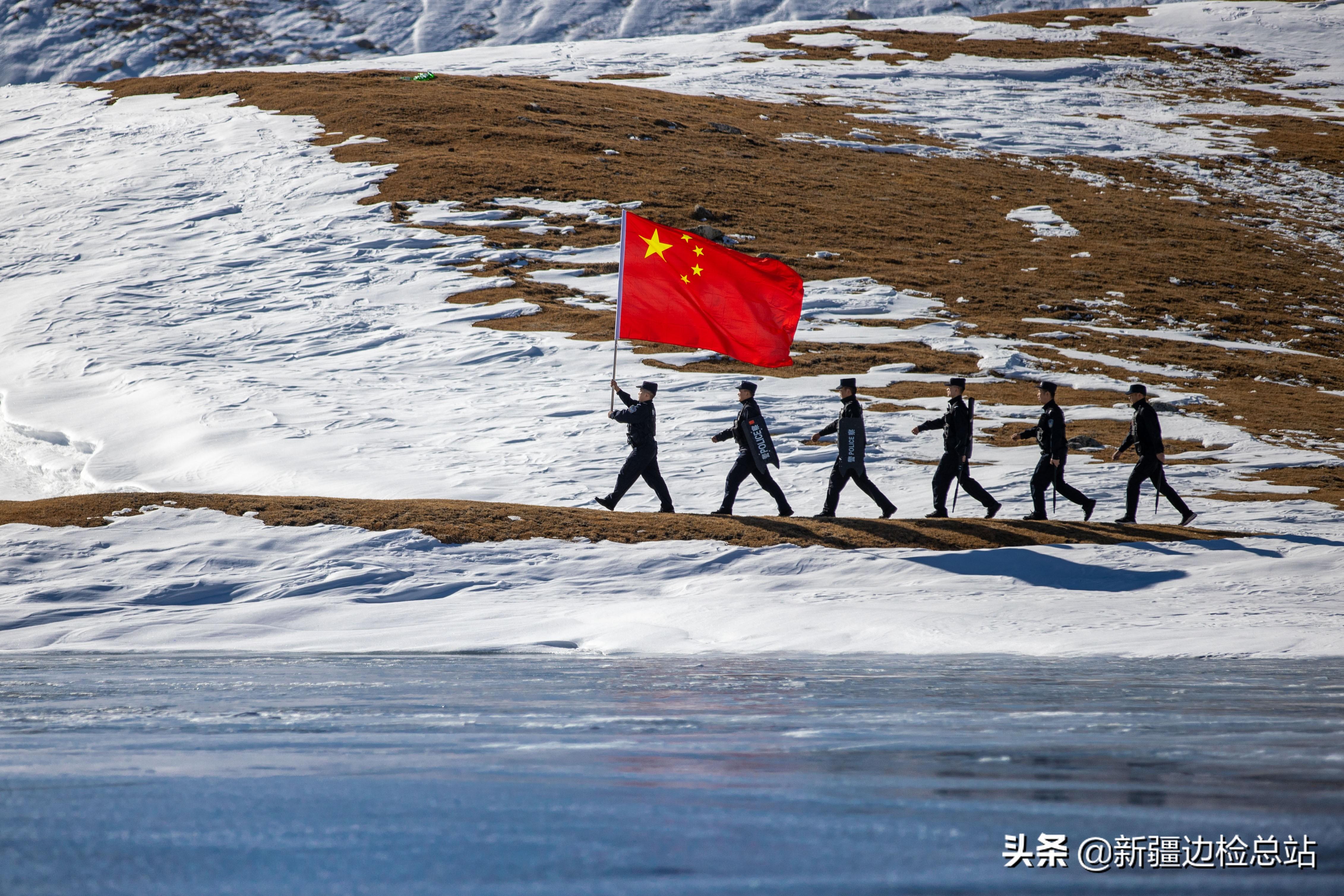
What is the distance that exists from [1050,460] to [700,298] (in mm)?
4208

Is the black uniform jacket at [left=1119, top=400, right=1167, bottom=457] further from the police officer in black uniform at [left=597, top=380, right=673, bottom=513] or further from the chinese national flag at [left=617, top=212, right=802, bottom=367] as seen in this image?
the police officer in black uniform at [left=597, top=380, right=673, bottom=513]

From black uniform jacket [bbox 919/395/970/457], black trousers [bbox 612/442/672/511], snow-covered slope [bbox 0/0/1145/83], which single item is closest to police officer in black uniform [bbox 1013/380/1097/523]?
black uniform jacket [bbox 919/395/970/457]

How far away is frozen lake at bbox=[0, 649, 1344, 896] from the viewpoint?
2400 mm

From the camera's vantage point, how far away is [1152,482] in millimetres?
12117

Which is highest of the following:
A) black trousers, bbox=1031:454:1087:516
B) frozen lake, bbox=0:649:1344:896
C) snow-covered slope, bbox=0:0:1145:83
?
snow-covered slope, bbox=0:0:1145:83

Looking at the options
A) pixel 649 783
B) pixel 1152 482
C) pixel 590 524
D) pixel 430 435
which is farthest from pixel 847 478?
pixel 649 783

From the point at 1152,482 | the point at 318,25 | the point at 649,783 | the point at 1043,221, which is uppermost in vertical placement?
the point at 318,25

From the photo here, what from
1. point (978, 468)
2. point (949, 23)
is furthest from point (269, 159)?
point (949, 23)

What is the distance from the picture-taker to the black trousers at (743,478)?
470 inches

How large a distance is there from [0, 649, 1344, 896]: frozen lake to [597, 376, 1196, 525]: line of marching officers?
6309 mm

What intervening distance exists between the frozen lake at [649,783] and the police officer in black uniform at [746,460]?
629 cm

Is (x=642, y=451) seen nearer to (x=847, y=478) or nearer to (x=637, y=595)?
(x=847, y=478)

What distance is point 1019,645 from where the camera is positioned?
24.2ft

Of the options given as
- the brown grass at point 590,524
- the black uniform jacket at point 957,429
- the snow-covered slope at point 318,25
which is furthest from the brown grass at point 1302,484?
the snow-covered slope at point 318,25
